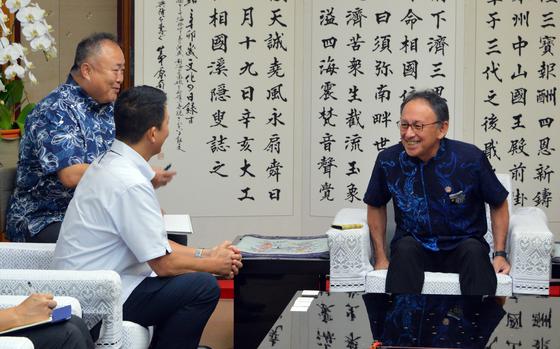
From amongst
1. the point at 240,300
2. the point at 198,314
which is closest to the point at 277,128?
the point at 240,300

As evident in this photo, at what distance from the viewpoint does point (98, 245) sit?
343 centimetres

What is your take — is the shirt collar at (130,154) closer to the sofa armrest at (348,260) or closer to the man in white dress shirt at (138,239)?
the man in white dress shirt at (138,239)

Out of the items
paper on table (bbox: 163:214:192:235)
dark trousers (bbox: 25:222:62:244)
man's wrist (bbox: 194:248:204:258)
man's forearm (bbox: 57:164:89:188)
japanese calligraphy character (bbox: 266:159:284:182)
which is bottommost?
man's wrist (bbox: 194:248:204:258)

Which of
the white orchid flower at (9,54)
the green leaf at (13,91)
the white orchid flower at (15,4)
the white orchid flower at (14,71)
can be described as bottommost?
the green leaf at (13,91)

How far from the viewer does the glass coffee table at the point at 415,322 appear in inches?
120

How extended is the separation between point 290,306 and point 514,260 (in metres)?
1.07

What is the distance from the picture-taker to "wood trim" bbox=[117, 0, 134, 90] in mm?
5605

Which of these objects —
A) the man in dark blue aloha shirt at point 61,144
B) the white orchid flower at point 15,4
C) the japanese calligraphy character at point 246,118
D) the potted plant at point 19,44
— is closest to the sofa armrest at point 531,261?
the man in dark blue aloha shirt at point 61,144

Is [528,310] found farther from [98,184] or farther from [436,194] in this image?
[98,184]

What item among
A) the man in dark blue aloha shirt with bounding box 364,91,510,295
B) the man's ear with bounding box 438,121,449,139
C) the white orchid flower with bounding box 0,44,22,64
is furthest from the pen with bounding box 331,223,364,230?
the white orchid flower with bounding box 0,44,22,64

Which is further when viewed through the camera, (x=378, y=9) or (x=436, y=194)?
(x=378, y=9)

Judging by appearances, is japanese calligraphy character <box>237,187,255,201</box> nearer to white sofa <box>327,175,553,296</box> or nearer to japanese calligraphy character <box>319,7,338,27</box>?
japanese calligraphy character <box>319,7,338,27</box>

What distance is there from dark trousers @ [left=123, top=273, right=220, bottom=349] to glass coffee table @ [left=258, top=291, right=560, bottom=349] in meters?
0.31

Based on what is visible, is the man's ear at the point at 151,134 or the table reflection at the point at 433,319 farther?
the man's ear at the point at 151,134
